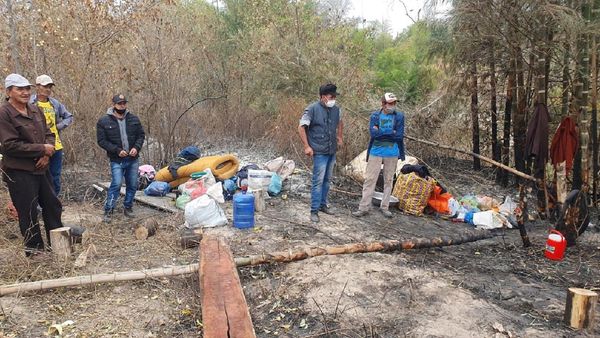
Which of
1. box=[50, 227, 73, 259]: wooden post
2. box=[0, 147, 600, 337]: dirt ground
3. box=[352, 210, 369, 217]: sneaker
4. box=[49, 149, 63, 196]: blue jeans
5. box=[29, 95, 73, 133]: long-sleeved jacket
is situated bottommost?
box=[0, 147, 600, 337]: dirt ground

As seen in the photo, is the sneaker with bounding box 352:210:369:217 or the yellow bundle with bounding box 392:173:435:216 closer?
the sneaker with bounding box 352:210:369:217

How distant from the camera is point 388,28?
90.8 ft

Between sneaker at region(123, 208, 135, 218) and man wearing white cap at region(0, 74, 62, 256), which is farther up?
man wearing white cap at region(0, 74, 62, 256)

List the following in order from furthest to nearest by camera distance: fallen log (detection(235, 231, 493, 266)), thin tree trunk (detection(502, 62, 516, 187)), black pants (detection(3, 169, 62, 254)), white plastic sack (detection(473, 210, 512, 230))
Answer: thin tree trunk (detection(502, 62, 516, 187))
white plastic sack (detection(473, 210, 512, 230))
fallen log (detection(235, 231, 493, 266))
black pants (detection(3, 169, 62, 254))

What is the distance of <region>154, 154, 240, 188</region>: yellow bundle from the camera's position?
7942 mm

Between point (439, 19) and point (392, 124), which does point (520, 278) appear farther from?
point (439, 19)

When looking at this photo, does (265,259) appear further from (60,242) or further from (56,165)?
(56,165)

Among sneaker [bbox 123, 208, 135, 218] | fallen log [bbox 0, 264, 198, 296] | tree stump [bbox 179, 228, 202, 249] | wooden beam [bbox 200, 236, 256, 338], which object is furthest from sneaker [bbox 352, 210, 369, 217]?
sneaker [bbox 123, 208, 135, 218]

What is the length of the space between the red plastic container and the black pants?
5.68 m

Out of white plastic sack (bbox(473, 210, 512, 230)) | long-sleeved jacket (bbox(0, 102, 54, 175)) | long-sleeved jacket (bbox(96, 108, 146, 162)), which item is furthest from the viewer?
white plastic sack (bbox(473, 210, 512, 230))

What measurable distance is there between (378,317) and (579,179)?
490cm

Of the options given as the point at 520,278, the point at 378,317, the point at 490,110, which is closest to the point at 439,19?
the point at 490,110

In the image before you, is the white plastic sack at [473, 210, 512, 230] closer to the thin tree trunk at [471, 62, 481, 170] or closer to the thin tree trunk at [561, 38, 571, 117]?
the thin tree trunk at [561, 38, 571, 117]

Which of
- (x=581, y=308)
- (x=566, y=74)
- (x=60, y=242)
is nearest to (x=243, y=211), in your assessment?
(x=60, y=242)
